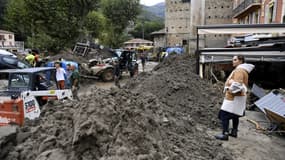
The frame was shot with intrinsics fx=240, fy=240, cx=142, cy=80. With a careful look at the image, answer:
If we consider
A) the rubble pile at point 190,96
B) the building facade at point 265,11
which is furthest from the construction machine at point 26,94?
the building facade at point 265,11

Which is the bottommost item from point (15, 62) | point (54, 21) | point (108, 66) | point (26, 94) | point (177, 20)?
point (26, 94)

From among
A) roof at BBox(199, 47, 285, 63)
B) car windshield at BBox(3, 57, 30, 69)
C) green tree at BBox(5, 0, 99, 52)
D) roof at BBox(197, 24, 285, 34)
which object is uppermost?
green tree at BBox(5, 0, 99, 52)

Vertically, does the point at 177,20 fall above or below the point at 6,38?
above

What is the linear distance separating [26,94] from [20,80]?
0.88 metres

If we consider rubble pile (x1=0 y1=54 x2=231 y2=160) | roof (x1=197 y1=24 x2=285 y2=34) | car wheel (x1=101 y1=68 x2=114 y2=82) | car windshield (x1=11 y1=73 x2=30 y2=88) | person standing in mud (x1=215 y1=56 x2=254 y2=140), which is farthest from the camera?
car wheel (x1=101 y1=68 x2=114 y2=82)

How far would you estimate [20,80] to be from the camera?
6609 mm

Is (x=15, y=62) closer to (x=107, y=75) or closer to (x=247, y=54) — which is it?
(x=107, y=75)

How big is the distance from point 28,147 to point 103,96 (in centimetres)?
149

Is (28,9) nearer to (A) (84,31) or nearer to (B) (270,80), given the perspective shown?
(A) (84,31)

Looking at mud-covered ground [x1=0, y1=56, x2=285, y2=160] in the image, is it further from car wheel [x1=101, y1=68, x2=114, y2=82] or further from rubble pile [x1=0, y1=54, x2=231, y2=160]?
car wheel [x1=101, y1=68, x2=114, y2=82]

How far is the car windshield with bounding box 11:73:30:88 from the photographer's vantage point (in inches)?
257

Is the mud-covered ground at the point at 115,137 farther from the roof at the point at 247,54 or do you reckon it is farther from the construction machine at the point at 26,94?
the roof at the point at 247,54

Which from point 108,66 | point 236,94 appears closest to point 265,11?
point 108,66

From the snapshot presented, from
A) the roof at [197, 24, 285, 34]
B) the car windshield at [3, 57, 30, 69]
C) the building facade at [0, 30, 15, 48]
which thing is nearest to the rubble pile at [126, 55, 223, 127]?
the roof at [197, 24, 285, 34]
